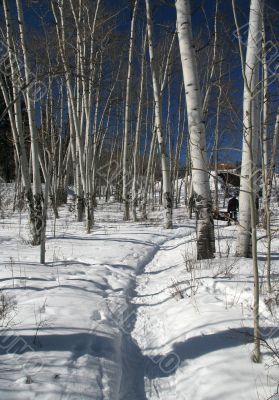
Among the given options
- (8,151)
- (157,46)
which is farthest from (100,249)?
(8,151)

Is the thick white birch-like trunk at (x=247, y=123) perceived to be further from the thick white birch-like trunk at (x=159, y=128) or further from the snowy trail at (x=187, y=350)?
the thick white birch-like trunk at (x=159, y=128)

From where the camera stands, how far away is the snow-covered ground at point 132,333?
2.07m

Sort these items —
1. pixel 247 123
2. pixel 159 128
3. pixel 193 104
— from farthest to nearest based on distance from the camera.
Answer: pixel 159 128 → pixel 193 104 → pixel 247 123

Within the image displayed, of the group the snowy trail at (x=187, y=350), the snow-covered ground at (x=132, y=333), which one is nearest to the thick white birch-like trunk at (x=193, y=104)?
the snow-covered ground at (x=132, y=333)

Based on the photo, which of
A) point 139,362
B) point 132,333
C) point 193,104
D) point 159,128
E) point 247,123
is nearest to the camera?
point 139,362

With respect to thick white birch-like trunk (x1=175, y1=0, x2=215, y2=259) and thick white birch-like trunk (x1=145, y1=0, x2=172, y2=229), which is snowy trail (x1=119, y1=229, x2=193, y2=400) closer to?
thick white birch-like trunk (x1=175, y1=0, x2=215, y2=259)

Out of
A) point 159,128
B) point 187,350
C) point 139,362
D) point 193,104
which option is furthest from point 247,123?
point 159,128

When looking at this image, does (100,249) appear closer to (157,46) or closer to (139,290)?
(139,290)

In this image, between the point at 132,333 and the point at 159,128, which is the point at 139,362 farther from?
the point at 159,128

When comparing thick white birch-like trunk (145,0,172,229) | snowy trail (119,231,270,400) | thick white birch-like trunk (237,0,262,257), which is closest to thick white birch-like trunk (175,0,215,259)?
thick white birch-like trunk (237,0,262,257)

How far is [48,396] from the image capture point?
1.87m

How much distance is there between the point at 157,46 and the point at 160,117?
21.4ft

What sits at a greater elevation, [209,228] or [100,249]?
[209,228]

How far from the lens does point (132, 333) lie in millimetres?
3016
